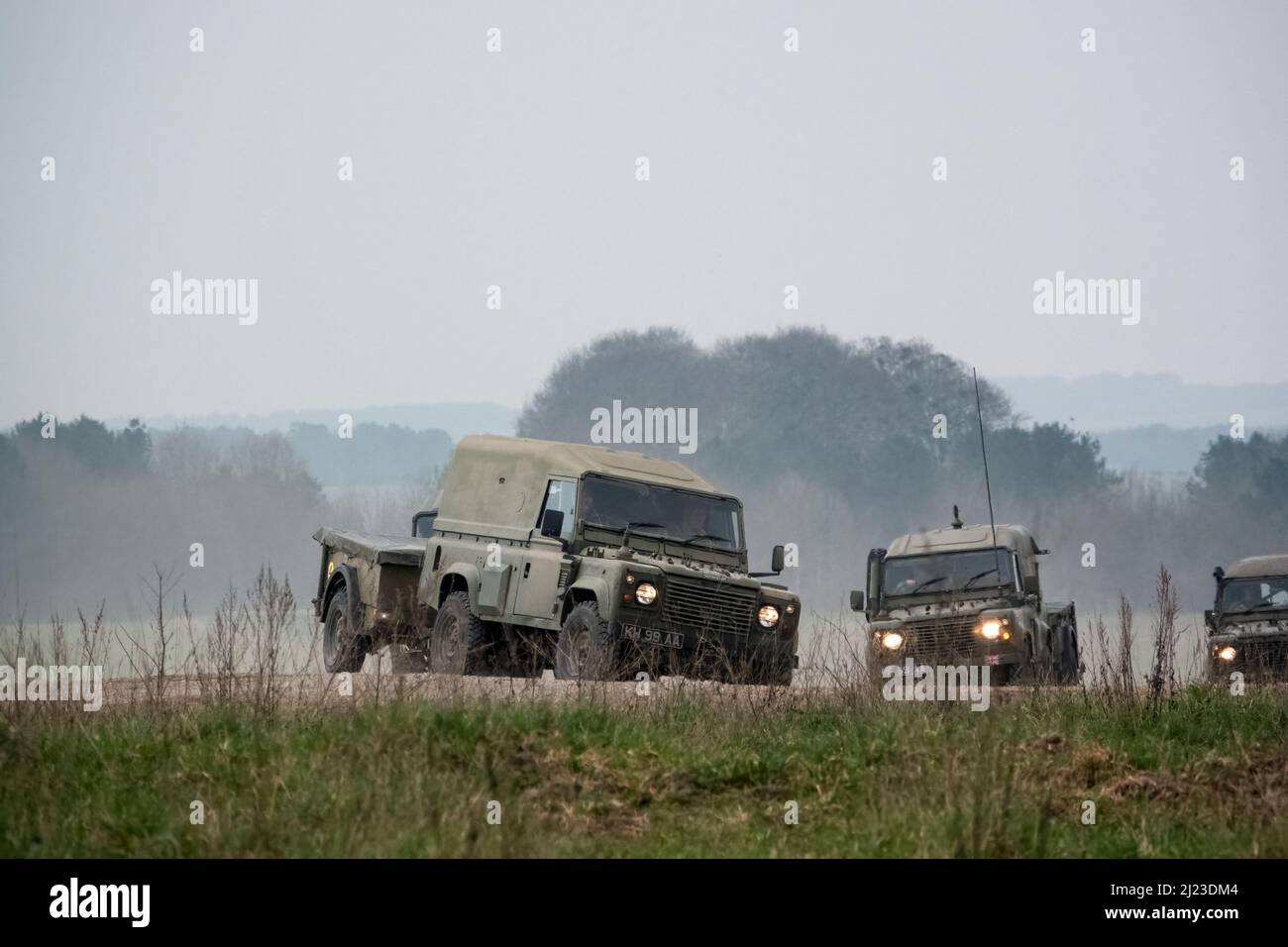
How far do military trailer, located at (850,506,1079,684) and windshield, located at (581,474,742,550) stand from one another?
209 cm

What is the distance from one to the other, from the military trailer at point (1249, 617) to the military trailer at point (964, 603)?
1.81m

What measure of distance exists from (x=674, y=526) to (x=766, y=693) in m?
3.68

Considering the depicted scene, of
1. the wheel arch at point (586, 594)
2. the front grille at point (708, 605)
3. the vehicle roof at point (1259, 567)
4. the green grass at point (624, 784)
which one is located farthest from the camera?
the vehicle roof at point (1259, 567)

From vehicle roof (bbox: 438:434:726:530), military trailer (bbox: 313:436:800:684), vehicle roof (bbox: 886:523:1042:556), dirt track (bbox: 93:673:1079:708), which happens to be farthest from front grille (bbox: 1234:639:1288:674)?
vehicle roof (bbox: 438:434:726:530)

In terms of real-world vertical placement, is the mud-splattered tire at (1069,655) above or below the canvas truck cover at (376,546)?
below

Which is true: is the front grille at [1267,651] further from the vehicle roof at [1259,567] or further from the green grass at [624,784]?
the green grass at [624,784]

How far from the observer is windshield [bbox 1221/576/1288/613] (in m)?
20.2

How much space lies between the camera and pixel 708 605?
1595 centimetres

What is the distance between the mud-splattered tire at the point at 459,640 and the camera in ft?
55.3

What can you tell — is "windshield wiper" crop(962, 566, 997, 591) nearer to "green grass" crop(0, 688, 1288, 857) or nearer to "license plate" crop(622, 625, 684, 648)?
"license plate" crop(622, 625, 684, 648)

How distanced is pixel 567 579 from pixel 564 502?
95 centimetres

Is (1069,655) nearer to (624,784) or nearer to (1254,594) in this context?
(1254,594)

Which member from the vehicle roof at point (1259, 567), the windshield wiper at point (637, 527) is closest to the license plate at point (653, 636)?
the windshield wiper at point (637, 527)

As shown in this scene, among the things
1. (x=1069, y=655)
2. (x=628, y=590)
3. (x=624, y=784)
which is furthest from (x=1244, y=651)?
(x=624, y=784)
